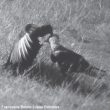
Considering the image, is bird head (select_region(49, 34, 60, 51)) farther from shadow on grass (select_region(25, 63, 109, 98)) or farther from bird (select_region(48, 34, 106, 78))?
shadow on grass (select_region(25, 63, 109, 98))

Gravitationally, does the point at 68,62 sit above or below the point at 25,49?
below

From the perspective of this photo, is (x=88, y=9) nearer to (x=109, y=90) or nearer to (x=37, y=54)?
(x=37, y=54)

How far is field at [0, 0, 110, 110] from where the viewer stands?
543 centimetres

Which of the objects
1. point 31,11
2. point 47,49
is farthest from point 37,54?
point 31,11

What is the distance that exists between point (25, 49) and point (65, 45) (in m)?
1.13

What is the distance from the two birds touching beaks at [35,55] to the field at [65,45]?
0.34 feet

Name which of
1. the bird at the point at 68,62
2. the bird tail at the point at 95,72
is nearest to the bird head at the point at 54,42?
the bird at the point at 68,62

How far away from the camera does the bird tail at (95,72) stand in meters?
6.07

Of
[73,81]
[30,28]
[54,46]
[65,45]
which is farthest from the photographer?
[65,45]

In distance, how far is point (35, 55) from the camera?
19.8 ft

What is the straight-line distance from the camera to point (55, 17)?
778cm

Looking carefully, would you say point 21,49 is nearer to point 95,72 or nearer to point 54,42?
point 54,42

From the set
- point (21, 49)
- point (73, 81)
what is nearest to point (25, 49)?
point (21, 49)

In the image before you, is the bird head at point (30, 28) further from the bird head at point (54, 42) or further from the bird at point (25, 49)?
the bird head at point (54, 42)
